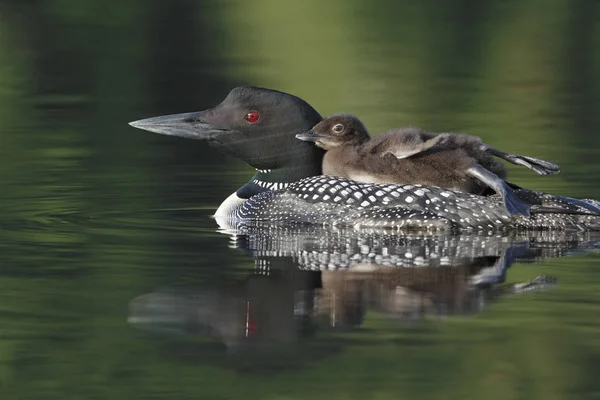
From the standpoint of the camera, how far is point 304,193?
716 cm

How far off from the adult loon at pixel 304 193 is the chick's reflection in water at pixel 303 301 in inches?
32.5

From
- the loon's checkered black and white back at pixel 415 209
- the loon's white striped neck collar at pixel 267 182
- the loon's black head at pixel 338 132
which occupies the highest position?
the loon's black head at pixel 338 132

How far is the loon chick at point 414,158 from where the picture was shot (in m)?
6.91

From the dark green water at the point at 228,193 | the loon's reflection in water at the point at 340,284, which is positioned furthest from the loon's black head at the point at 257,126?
the loon's reflection in water at the point at 340,284

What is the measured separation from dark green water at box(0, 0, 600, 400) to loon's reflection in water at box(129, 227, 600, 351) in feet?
0.06

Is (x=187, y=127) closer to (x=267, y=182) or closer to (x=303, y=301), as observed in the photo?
(x=267, y=182)

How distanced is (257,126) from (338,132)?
0.48 meters

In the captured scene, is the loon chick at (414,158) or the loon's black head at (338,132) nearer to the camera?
the loon chick at (414,158)

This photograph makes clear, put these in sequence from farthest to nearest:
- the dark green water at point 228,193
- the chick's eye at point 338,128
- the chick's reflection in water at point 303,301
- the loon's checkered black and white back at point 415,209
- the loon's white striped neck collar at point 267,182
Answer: the loon's white striped neck collar at point 267,182 → the chick's eye at point 338,128 → the loon's checkered black and white back at point 415,209 → the chick's reflection in water at point 303,301 → the dark green water at point 228,193

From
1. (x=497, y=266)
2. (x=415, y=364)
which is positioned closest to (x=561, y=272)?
(x=497, y=266)

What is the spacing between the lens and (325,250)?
255 inches

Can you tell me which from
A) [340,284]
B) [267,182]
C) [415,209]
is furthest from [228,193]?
[340,284]

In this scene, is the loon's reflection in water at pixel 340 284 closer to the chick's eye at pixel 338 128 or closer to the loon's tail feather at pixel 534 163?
the loon's tail feather at pixel 534 163

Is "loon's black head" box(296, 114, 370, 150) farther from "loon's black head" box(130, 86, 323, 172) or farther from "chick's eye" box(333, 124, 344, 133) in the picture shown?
"loon's black head" box(130, 86, 323, 172)
